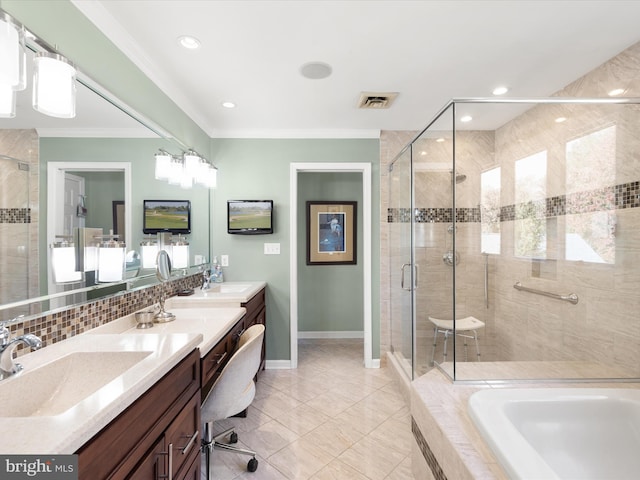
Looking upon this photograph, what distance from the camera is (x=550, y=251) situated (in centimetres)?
229

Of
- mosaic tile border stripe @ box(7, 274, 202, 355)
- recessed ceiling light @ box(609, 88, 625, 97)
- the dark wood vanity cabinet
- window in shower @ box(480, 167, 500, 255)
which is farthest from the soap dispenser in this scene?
recessed ceiling light @ box(609, 88, 625, 97)

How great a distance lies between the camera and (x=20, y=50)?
1.01 meters

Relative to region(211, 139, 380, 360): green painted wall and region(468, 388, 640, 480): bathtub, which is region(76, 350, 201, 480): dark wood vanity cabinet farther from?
region(211, 139, 380, 360): green painted wall

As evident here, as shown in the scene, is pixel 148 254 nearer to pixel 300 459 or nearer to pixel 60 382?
pixel 60 382

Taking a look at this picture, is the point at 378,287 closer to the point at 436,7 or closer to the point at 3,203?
the point at 436,7

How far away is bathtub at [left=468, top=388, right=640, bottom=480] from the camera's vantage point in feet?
4.56

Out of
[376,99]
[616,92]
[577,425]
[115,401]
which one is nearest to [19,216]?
[115,401]

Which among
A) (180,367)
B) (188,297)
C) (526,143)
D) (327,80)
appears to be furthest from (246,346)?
(526,143)

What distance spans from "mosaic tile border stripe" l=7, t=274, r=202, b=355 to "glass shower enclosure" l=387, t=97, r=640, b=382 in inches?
75.3

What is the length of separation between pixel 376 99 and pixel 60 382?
8.47 ft

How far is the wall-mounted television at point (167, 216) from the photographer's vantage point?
2077mm

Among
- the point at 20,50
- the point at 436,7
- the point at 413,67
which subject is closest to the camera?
the point at 20,50

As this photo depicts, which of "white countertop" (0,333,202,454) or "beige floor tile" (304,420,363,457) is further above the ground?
"white countertop" (0,333,202,454)

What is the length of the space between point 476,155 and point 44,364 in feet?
8.77
